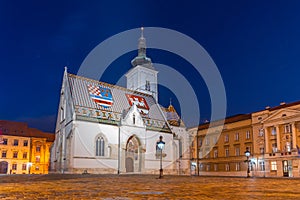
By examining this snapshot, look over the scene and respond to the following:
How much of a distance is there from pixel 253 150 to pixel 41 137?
4947 cm

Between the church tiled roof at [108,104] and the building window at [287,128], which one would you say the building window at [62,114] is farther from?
the building window at [287,128]

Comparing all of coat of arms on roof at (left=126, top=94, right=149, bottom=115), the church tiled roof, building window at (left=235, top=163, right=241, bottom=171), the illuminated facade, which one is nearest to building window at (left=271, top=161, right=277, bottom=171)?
the illuminated facade

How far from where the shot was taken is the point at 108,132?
3847cm

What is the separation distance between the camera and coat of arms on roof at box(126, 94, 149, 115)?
4546 cm

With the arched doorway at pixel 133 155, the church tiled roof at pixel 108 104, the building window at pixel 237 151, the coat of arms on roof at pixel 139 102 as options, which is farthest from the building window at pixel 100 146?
the building window at pixel 237 151

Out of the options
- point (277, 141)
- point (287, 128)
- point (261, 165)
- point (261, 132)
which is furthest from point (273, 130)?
point (261, 165)

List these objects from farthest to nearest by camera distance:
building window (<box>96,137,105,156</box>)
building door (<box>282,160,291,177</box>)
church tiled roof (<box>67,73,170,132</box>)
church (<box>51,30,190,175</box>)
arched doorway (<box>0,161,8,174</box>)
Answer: arched doorway (<box>0,161,8,174</box>) < building door (<box>282,160,291,177</box>) < church tiled roof (<box>67,73,170,132</box>) < building window (<box>96,137,105,156</box>) < church (<box>51,30,190,175</box>)

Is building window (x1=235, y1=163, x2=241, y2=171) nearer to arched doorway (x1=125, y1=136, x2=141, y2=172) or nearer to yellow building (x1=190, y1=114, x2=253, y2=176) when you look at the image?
yellow building (x1=190, y1=114, x2=253, y2=176)

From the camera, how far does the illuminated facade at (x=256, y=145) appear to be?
150ft

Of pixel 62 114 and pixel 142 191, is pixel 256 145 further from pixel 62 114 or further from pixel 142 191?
pixel 142 191

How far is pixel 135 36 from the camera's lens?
71.5 meters

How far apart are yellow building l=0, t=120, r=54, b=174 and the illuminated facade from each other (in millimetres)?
37520

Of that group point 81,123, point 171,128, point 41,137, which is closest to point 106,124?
point 81,123

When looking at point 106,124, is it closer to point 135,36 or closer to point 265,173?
point 265,173
